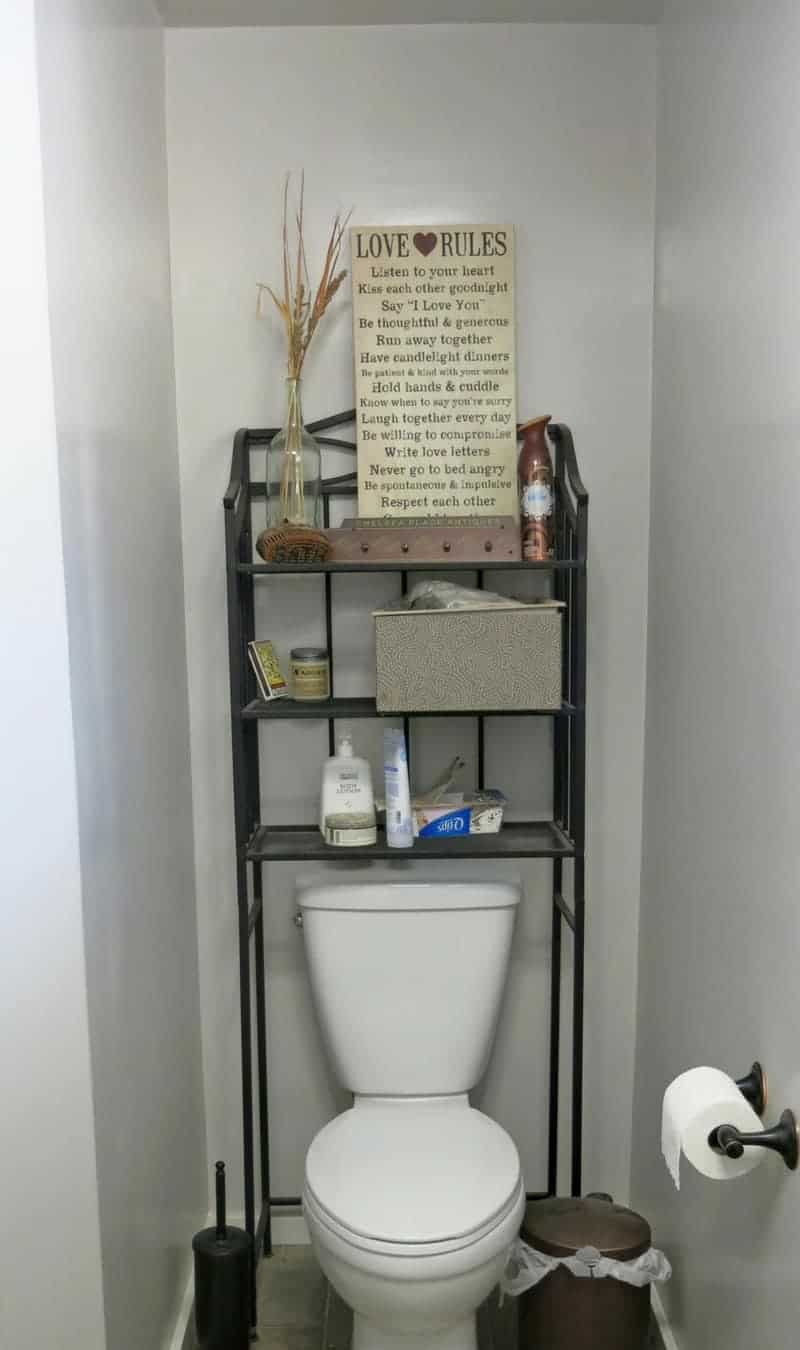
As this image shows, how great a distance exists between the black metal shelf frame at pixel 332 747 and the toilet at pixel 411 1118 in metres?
0.12

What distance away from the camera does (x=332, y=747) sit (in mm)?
2152

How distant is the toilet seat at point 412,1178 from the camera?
158cm

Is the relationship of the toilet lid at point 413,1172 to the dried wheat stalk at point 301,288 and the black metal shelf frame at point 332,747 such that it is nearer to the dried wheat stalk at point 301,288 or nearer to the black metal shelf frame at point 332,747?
the black metal shelf frame at point 332,747

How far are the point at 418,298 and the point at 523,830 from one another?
3.32 feet

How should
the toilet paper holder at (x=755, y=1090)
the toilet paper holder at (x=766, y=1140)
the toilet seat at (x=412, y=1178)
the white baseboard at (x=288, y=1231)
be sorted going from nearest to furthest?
the toilet paper holder at (x=766, y=1140), the toilet paper holder at (x=755, y=1090), the toilet seat at (x=412, y=1178), the white baseboard at (x=288, y=1231)

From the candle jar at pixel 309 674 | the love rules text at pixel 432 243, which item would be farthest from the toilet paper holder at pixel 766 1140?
the love rules text at pixel 432 243

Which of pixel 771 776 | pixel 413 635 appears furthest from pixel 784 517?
pixel 413 635

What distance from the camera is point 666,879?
1.95 metres

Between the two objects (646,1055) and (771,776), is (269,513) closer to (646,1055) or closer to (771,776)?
(771,776)

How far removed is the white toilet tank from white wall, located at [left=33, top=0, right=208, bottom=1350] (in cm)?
29

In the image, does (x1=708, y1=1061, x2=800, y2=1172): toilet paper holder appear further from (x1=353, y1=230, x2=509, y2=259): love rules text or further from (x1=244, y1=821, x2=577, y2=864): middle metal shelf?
(x1=353, y1=230, x2=509, y2=259): love rules text

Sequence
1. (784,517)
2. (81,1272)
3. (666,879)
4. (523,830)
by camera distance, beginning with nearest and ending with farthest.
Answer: (784,517)
(81,1272)
(666,879)
(523,830)

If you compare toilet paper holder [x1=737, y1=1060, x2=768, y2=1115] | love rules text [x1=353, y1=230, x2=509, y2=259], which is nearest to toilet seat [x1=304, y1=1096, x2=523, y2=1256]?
toilet paper holder [x1=737, y1=1060, x2=768, y2=1115]

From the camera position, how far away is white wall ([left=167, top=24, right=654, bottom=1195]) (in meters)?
2.00
